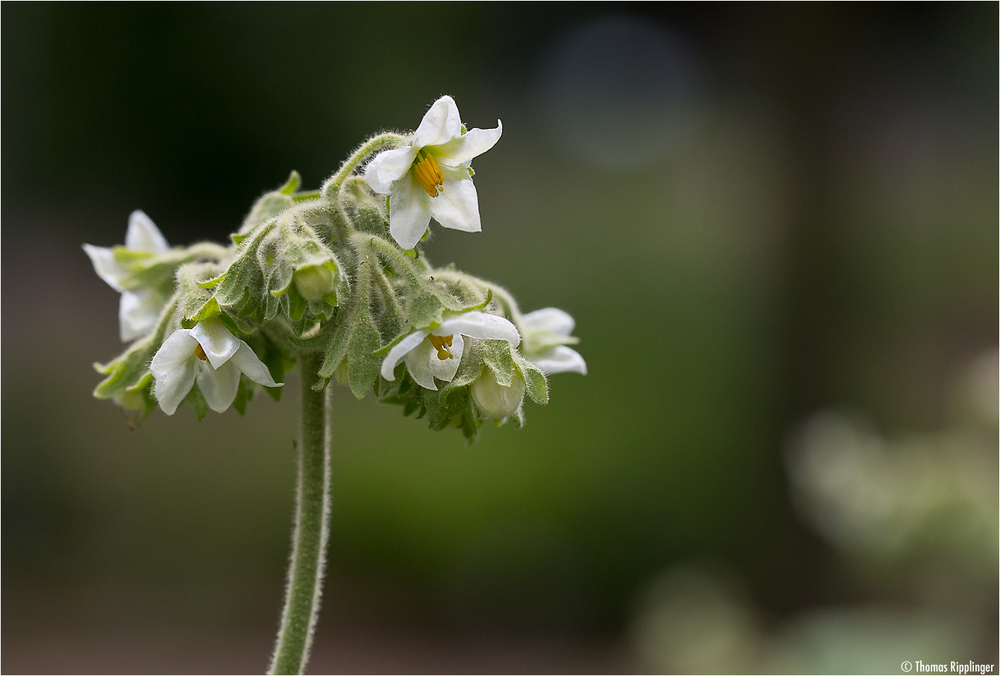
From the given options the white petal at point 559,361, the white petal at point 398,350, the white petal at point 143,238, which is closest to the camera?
the white petal at point 398,350

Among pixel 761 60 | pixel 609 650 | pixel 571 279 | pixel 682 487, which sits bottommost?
pixel 609 650

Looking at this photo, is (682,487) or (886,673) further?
(682,487)

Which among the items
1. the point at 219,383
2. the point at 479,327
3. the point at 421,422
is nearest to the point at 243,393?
the point at 219,383

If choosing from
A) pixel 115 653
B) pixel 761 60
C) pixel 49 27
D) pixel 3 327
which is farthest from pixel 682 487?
pixel 49 27

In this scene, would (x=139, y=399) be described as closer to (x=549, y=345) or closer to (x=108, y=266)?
(x=108, y=266)

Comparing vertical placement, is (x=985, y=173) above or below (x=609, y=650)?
above

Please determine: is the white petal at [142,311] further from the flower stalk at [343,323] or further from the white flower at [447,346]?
the white flower at [447,346]

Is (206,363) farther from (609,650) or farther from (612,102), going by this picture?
(612,102)

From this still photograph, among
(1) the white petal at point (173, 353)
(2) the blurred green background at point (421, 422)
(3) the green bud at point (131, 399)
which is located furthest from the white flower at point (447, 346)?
(2) the blurred green background at point (421, 422)
